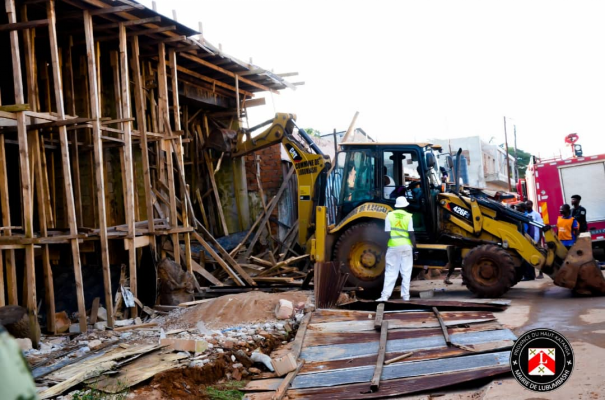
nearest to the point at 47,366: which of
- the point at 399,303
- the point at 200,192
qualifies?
the point at 399,303

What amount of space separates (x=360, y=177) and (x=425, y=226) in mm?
1484

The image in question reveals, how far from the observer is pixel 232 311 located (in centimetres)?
907

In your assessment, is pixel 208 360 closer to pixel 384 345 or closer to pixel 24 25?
pixel 384 345

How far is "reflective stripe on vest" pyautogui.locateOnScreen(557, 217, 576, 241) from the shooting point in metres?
13.4

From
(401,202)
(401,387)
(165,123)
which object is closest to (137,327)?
(165,123)

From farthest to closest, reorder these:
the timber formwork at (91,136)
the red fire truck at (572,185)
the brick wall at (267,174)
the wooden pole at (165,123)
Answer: the brick wall at (267,174)
the red fire truck at (572,185)
the wooden pole at (165,123)
the timber formwork at (91,136)

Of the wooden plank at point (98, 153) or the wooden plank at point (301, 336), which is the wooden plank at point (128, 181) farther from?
the wooden plank at point (301, 336)

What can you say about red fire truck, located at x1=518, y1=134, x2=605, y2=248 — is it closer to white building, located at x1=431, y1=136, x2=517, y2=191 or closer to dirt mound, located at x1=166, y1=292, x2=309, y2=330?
dirt mound, located at x1=166, y1=292, x2=309, y2=330

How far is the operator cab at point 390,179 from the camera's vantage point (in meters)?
11.1

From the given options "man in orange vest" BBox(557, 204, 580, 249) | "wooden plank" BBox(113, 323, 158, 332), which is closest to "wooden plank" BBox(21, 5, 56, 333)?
"wooden plank" BBox(113, 323, 158, 332)

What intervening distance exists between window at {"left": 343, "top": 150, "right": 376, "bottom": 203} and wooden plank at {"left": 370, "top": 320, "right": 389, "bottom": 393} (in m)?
4.10

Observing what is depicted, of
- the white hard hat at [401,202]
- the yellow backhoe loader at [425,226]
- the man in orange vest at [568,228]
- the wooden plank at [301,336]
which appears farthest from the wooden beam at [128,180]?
the man in orange vest at [568,228]

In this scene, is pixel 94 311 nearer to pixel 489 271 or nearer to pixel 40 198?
pixel 40 198

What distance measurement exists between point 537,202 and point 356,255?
22.3 feet
